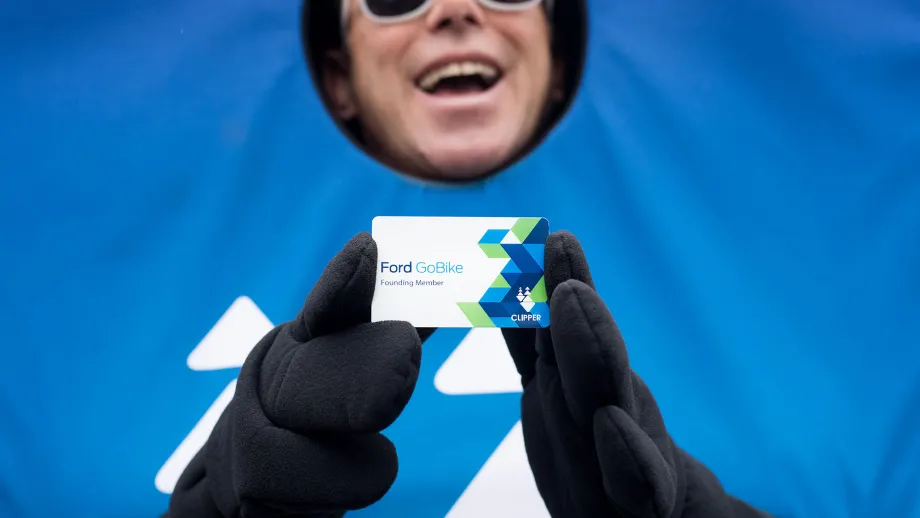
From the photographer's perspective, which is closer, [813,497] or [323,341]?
[323,341]

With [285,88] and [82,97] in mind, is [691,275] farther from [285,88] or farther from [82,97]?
[82,97]

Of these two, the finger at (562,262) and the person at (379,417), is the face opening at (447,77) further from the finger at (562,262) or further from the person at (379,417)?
the finger at (562,262)

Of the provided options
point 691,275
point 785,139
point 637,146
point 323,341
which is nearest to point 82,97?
point 323,341

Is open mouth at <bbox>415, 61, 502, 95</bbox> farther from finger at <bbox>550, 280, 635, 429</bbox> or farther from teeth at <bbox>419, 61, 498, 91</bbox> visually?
finger at <bbox>550, 280, 635, 429</bbox>

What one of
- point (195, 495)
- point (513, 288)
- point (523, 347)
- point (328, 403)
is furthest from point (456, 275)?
point (195, 495)

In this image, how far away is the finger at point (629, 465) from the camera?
488 millimetres

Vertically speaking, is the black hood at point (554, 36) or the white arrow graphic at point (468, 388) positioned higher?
the black hood at point (554, 36)

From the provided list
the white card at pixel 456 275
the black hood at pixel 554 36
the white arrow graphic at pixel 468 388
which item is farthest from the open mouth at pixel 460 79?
the white card at pixel 456 275

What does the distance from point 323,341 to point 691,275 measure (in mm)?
658

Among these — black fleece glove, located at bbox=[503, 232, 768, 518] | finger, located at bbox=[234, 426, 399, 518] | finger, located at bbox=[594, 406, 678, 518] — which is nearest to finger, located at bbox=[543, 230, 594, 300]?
black fleece glove, located at bbox=[503, 232, 768, 518]

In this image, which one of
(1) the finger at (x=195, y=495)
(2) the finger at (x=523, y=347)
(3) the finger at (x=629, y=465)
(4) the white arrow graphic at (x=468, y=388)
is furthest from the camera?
(4) the white arrow graphic at (x=468, y=388)

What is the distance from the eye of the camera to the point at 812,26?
101cm

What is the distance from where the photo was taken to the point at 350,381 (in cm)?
51

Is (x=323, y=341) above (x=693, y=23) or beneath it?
beneath
